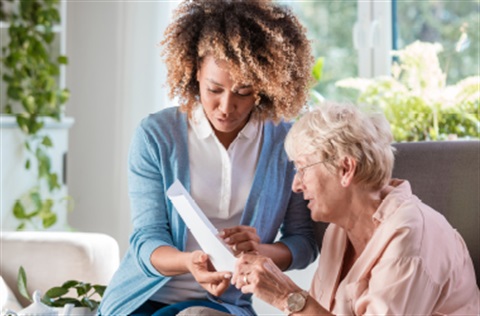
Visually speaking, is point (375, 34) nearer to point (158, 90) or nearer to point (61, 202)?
point (158, 90)

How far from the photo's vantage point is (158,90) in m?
3.75

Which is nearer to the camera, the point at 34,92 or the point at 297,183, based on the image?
the point at 297,183

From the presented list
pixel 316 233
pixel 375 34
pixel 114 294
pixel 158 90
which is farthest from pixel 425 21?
pixel 114 294

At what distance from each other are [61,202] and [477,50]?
200 cm

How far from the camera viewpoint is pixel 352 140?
1.81 metres

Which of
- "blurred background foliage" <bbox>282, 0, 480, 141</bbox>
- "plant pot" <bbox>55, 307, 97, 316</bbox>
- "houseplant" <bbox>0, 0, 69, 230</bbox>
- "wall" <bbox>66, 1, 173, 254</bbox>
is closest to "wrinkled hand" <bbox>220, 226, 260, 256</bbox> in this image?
"plant pot" <bbox>55, 307, 97, 316</bbox>

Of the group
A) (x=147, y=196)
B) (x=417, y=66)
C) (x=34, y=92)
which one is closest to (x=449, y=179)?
(x=147, y=196)

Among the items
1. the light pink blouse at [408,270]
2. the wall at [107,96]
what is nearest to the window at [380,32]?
the wall at [107,96]

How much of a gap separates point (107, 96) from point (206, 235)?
2.33 m

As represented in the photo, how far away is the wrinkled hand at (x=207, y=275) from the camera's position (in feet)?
6.04

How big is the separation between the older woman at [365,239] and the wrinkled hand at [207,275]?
6 centimetres

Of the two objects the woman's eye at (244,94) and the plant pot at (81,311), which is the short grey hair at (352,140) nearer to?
the woman's eye at (244,94)

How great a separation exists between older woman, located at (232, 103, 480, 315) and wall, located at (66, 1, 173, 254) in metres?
1.96

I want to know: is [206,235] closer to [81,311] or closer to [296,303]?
[296,303]
